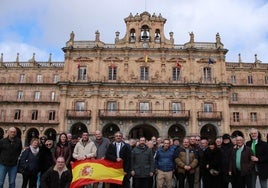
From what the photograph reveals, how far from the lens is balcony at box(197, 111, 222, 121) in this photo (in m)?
32.6

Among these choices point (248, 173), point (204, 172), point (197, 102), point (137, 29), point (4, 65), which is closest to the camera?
point (248, 173)

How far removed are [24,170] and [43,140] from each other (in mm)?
1113

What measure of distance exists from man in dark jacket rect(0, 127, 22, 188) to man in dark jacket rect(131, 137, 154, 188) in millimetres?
3687

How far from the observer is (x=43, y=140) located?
948cm

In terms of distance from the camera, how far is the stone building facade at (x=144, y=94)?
1291 inches

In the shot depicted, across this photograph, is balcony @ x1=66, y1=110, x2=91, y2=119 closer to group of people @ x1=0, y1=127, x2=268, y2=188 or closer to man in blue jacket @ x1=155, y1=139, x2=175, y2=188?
group of people @ x1=0, y1=127, x2=268, y2=188

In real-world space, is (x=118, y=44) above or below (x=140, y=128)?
above

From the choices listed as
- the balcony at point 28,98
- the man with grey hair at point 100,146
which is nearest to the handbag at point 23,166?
the man with grey hair at point 100,146

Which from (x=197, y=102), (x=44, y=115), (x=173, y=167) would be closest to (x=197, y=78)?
(x=197, y=102)

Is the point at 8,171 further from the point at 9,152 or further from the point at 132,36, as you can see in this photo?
the point at 132,36

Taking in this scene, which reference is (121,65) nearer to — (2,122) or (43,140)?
(2,122)

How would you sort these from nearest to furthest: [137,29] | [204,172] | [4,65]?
[204,172] → [137,29] → [4,65]

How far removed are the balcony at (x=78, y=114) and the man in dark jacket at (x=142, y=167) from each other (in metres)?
23.8

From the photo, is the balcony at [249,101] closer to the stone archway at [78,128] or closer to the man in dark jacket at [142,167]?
the stone archway at [78,128]
